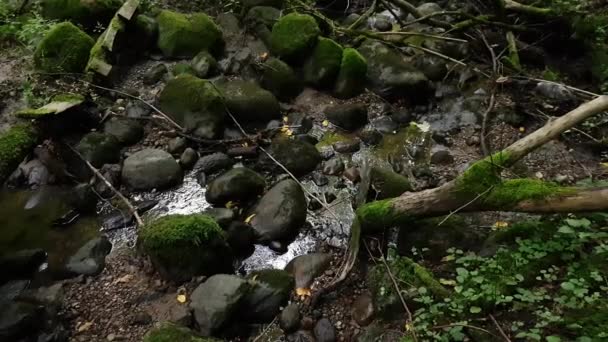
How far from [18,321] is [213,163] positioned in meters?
2.75

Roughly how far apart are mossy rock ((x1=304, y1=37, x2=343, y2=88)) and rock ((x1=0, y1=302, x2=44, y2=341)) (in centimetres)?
485

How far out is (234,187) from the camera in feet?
17.4

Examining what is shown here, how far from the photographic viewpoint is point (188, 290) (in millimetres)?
4434

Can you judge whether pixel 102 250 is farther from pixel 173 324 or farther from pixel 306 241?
pixel 306 241

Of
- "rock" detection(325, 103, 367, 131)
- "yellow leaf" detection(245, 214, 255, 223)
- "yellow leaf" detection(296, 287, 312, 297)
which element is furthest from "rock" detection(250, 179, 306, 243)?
"rock" detection(325, 103, 367, 131)

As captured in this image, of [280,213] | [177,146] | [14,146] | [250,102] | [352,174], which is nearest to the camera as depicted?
[280,213]

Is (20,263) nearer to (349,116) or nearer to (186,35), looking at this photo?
(349,116)

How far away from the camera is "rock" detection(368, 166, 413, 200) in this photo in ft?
16.7

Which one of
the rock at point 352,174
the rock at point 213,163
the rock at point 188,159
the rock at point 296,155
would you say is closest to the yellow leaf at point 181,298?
the rock at point 213,163

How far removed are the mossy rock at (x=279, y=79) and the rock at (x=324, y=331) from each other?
395 cm

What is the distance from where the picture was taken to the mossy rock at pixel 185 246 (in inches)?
172

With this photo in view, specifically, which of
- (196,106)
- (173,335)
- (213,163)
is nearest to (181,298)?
(173,335)

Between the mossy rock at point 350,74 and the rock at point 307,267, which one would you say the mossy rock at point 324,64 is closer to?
the mossy rock at point 350,74

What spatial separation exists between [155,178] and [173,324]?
2243 mm
